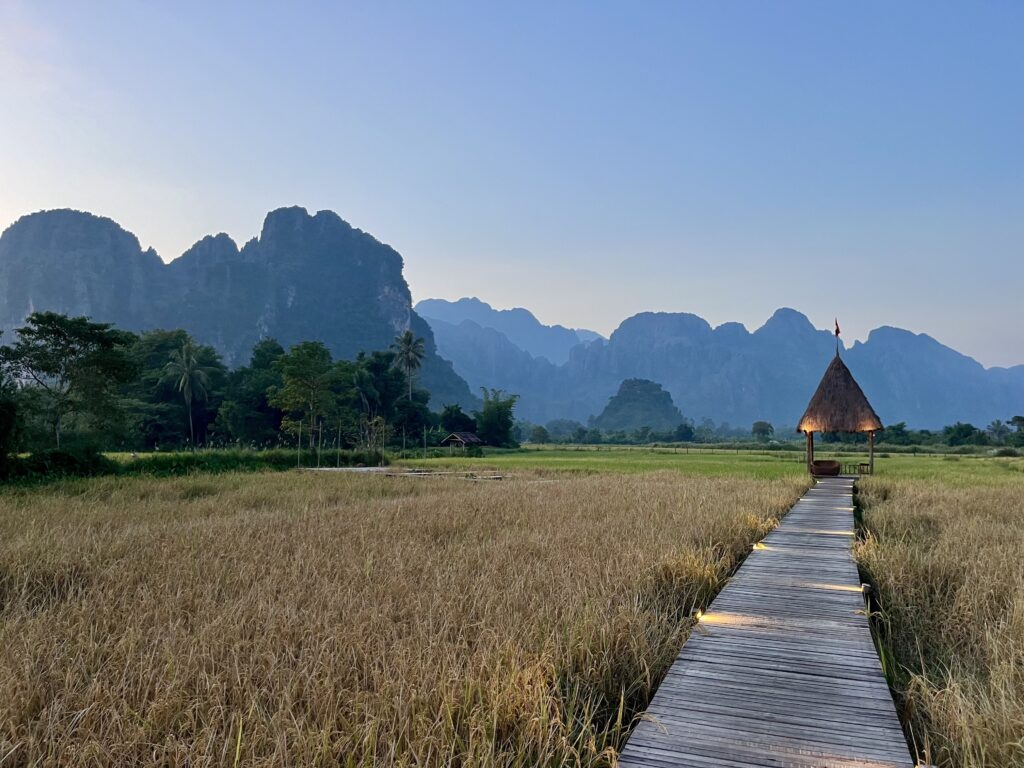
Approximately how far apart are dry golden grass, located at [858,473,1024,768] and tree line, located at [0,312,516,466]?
18907mm

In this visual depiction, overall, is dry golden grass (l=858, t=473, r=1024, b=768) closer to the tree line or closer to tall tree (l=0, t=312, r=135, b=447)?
the tree line

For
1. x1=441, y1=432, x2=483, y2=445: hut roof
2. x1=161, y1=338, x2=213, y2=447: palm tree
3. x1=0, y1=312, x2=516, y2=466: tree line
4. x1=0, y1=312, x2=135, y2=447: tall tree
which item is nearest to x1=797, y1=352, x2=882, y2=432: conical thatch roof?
x1=0, y1=312, x2=516, y2=466: tree line

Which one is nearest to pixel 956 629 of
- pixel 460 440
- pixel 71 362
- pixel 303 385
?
pixel 71 362

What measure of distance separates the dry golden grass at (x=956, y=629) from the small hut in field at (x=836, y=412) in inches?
457

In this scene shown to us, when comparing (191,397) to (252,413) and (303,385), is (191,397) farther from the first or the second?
(303,385)

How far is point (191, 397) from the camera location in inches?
2074

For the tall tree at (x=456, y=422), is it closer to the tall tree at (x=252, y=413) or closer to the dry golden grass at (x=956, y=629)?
the tall tree at (x=252, y=413)

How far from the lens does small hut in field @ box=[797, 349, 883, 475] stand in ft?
71.3

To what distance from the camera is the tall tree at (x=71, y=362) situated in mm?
23188

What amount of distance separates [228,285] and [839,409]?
573ft

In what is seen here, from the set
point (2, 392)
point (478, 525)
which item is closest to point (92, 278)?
point (2, 392)

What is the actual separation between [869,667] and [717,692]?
106cm

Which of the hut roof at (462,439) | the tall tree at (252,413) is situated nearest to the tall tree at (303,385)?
the tall tree at (252,413)

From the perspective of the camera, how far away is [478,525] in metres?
9.23
